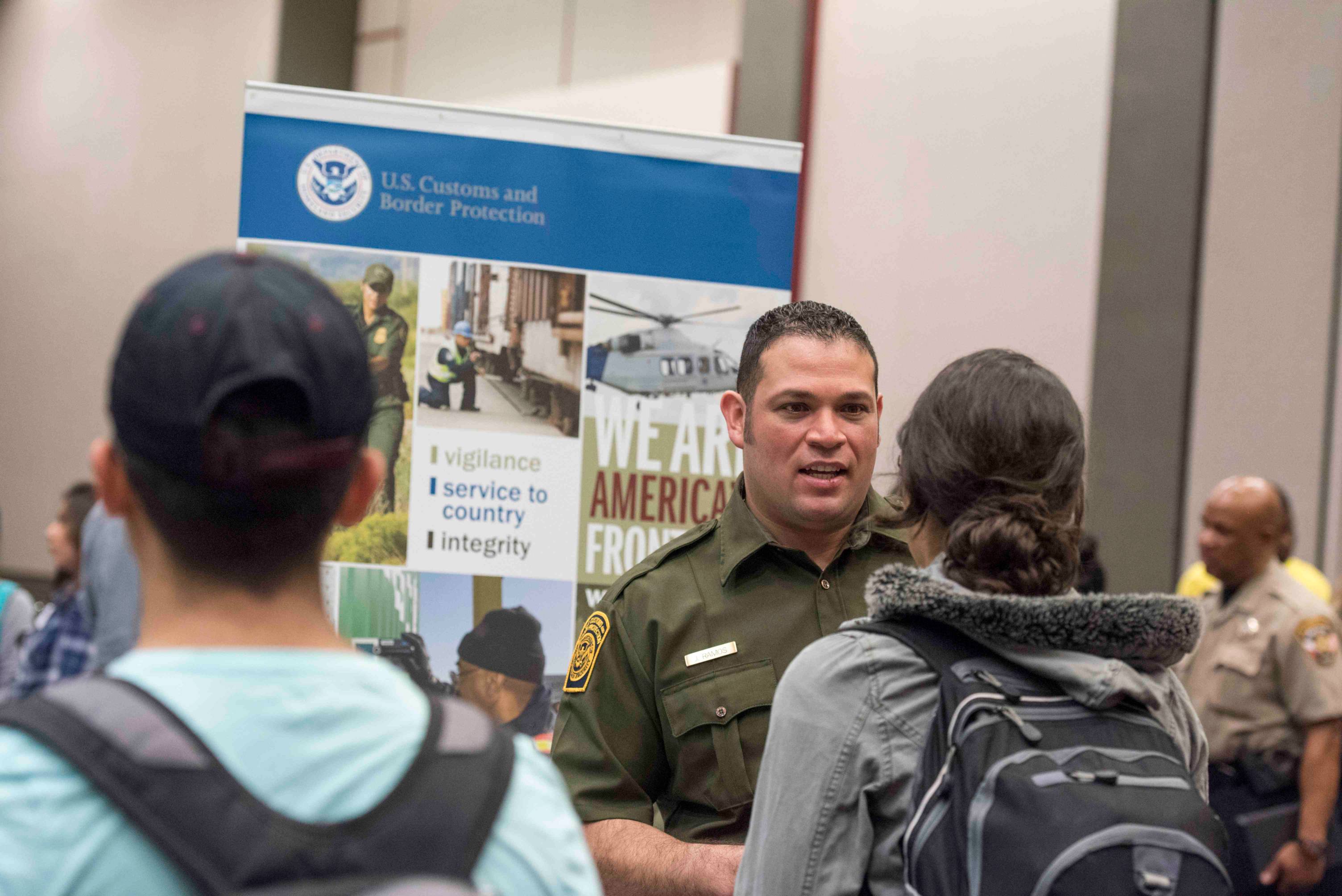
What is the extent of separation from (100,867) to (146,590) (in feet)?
0.66

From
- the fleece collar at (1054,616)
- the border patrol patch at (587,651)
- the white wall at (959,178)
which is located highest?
the white wall at (959,178)

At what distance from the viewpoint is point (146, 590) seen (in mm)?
901

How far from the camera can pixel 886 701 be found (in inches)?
56.6

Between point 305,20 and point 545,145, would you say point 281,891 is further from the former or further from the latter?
point 305,20

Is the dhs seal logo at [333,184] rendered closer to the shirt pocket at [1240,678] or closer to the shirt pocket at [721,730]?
the shirt pocket at [721,730]

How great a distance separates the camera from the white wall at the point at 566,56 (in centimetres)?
668

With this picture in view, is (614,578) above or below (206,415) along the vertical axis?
below

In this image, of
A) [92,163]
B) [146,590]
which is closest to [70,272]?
[92,163]

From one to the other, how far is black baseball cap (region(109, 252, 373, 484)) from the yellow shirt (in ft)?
14.0

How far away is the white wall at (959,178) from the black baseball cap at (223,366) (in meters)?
4.16

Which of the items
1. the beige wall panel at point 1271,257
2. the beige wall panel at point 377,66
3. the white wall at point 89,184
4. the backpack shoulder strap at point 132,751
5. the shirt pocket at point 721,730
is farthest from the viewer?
the white wall at point 89,184

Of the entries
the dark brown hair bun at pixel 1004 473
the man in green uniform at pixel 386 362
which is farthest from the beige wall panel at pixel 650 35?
the dark brown hair bun at pixel 1004 473

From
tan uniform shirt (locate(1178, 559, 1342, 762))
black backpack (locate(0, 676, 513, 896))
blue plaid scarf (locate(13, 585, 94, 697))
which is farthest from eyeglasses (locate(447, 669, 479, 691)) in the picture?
tan uniform shirt (locate(1178, 559, 1342, 762))

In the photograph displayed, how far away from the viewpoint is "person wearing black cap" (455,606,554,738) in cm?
293
